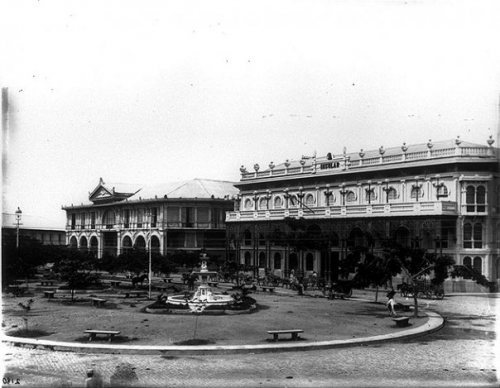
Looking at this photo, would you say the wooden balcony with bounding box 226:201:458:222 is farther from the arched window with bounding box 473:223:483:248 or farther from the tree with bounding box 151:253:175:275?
the tree with bounding box 151:253:175:275

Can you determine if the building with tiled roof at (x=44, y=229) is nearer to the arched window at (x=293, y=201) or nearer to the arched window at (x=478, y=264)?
the arched window at (x=293, y=201)

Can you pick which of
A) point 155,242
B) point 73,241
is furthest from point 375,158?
point 73,241

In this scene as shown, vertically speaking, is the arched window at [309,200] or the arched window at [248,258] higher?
the arched window at [309,200]

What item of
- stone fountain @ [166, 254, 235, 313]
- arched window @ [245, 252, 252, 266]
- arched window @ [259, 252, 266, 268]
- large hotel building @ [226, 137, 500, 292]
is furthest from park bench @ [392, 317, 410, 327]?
arched window @ [245, 252, 252, 266]

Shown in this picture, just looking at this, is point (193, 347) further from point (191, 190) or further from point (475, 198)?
point (191, 190)

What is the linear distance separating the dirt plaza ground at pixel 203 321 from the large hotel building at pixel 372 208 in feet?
18.8

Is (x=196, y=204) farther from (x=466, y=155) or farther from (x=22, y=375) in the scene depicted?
(x=22, y=375)

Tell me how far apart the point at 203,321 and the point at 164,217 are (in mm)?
46043

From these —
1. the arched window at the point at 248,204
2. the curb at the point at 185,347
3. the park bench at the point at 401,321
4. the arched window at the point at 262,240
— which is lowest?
the curb at the point at 185,347

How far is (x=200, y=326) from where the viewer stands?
71.9 ft

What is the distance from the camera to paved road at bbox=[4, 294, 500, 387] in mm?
14297

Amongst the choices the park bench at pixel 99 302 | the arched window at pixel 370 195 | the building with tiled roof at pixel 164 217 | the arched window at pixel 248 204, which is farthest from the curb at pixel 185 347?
the building with tiled roof at pixel 164 217

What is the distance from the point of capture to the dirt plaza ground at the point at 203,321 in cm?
1995

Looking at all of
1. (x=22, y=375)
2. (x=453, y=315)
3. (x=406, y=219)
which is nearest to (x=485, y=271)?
(x=406, y=219)
